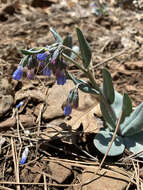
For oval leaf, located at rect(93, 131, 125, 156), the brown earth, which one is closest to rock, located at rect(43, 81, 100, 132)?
the brown earth

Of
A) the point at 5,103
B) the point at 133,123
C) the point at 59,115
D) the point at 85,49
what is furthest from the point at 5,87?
the point at 133,123

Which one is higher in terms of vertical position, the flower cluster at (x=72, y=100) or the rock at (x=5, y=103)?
the flower cluster at (x=72, y=100)

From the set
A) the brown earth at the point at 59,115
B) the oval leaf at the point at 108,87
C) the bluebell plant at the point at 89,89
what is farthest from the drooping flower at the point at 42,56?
the brown earth at the point at 59,115

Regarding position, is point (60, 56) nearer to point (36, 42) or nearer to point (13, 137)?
point (13, 137)

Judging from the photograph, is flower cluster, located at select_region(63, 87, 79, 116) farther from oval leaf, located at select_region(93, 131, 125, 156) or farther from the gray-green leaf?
the gray-green leaf

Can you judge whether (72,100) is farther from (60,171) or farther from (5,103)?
(5,103)

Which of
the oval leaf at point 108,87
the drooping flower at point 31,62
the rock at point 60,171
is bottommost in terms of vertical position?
the rock at point 60,171

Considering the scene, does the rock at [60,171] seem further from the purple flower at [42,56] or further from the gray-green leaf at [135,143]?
the purple flower at [42,56]
